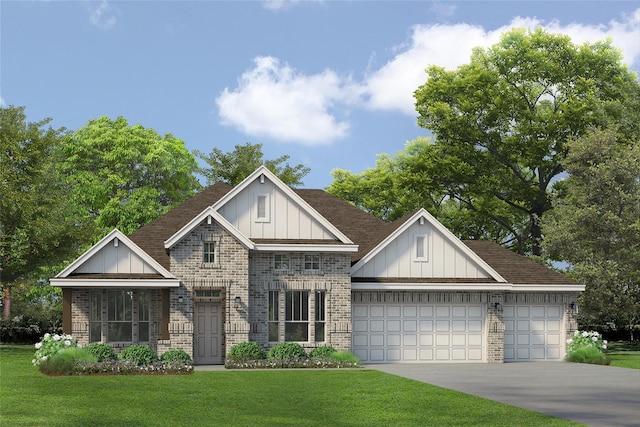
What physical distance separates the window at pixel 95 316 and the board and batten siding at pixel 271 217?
5.33 metres

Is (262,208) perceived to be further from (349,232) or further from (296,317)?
(349,232)

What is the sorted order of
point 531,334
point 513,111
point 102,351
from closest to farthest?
point 102,351, point 531,334, point 513,111

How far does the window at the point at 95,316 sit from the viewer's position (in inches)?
1227

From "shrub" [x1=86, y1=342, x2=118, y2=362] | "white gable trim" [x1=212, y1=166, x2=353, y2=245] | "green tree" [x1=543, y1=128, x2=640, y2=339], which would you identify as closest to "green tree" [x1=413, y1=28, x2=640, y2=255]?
"green tree" [x1=543, y1=128, x2=640, y2=339]

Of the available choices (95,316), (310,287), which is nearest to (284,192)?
(310,287)

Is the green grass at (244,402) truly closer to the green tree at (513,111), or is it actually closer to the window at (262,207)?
the window at (262,207)

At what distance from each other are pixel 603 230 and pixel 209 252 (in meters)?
20.8

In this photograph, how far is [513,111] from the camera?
53969mm

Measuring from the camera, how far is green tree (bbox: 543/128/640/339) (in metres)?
41.5

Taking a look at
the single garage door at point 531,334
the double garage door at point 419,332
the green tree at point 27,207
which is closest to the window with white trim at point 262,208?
the double garage door at point 419,332

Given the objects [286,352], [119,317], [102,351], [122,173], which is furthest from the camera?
[122,173]

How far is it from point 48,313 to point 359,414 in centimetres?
3847

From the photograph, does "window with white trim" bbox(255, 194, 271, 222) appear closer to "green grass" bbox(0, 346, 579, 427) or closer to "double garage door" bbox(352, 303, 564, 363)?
"double garage door" bbox(352, 303, 564, 363)

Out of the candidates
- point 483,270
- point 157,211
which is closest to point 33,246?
point 157,211
